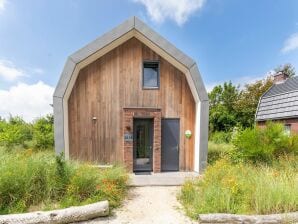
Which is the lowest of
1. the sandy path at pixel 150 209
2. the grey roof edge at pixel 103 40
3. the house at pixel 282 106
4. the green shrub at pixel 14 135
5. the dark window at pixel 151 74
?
the sandy path at pixel 150 209

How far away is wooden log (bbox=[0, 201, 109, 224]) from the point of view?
412cm

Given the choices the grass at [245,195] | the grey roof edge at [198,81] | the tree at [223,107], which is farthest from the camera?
the tree at [223,107]

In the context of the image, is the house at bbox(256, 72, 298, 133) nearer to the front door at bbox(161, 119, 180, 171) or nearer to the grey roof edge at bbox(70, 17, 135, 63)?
the front door at bbox(161, 119, 180, 171)

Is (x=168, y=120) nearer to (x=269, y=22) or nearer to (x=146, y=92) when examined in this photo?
(x=146, y=92)

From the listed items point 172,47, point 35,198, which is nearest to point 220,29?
point 172,47

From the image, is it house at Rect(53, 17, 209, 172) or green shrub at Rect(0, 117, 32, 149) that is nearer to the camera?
house at Rect(53, 17, 209, 172)

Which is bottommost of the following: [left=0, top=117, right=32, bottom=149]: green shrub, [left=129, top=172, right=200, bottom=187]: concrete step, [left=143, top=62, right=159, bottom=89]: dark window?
[left=129, top=172, right=200, bottom=187]: concrete step

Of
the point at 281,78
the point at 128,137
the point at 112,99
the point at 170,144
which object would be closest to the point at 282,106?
the point at 281,78

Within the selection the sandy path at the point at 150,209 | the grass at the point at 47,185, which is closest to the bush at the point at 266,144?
the sandy path at the point at 150,209

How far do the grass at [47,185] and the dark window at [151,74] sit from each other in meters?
4.84

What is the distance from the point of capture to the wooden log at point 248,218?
4.27 meters

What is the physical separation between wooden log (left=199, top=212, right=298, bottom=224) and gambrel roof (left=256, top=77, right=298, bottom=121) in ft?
30.9

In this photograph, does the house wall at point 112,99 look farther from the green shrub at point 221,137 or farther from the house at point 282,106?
the green shrub at point 221,137

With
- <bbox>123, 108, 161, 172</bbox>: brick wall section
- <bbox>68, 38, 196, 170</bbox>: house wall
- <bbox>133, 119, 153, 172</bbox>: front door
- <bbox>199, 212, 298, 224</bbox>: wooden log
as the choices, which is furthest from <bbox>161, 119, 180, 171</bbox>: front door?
<bbox>199, 212, 298, 224</bbox>: wooden log
